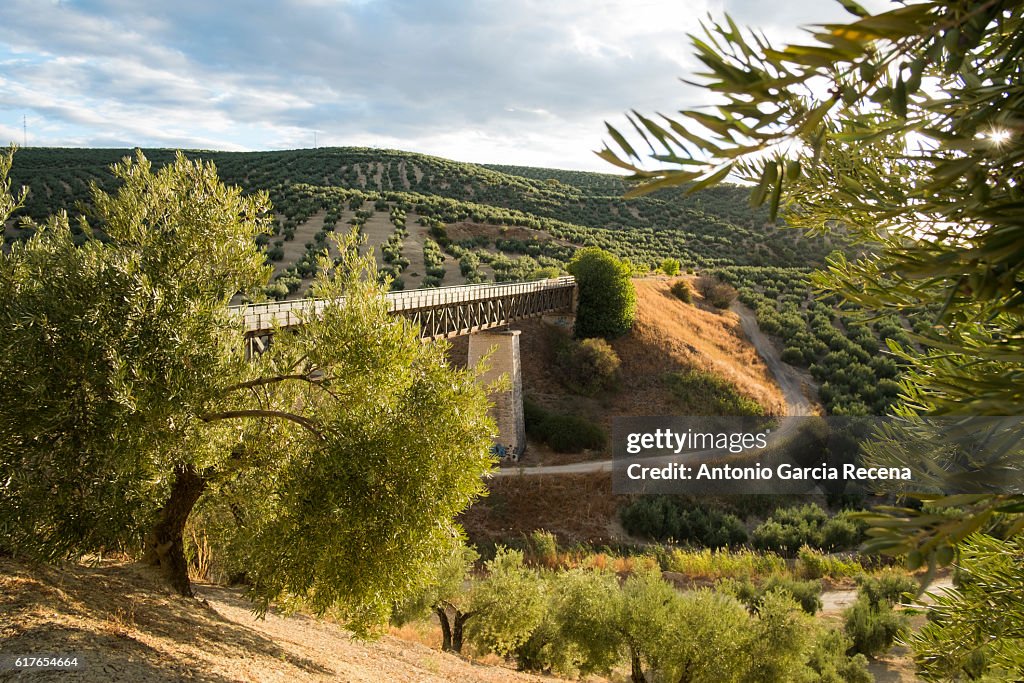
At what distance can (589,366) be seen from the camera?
36.6 m

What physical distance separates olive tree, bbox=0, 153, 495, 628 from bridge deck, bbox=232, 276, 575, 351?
1.25 meters

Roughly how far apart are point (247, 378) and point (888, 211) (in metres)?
8.36

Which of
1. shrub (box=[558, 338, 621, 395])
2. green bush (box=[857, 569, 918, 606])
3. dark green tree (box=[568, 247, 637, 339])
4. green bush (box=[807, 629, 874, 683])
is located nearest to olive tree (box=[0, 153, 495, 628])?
green bush (box=[807, 629, 874, 683])

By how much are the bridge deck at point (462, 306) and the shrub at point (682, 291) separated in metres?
11.7

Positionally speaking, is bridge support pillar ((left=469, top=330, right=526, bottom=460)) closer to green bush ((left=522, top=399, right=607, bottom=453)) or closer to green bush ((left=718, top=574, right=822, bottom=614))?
green bush ((left=522, top=399, right=607, bottom=453))

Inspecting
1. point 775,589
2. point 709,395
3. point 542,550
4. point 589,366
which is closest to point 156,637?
point 775,589

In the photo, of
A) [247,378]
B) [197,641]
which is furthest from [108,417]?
[197,641]

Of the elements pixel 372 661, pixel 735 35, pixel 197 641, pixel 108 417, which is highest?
pixel 735 35

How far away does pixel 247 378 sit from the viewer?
9766mm

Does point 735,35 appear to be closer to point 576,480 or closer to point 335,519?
point 335,519

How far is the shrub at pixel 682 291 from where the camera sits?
47.3 meters

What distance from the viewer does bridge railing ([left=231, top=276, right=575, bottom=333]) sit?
1142 centimetres

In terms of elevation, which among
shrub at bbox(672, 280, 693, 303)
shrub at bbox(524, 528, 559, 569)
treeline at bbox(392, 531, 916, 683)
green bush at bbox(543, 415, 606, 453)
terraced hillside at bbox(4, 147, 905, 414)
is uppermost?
terraced hillside at bbox(4, 147, 905, 414)

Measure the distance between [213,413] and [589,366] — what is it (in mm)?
28510
